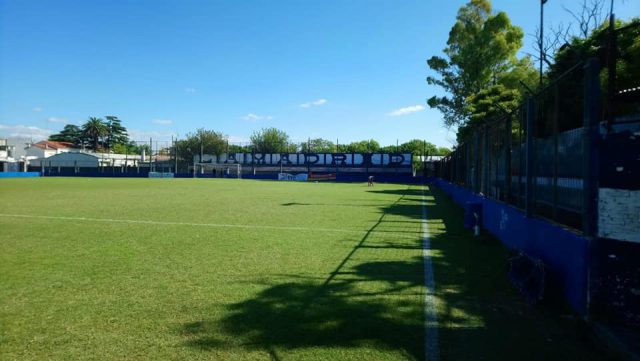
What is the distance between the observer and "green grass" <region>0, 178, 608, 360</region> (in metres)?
3.65

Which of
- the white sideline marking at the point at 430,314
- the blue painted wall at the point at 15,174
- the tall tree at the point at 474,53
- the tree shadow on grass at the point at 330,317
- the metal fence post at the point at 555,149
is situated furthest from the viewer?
the blue painted wall at the point at 15,174

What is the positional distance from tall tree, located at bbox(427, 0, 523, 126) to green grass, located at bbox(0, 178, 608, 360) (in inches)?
1100

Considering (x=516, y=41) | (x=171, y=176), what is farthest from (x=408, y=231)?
(x=171, y=176)

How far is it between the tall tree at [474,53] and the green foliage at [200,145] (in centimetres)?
6375

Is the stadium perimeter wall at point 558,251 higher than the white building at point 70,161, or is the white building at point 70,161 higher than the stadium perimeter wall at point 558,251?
the white building at point 70,161

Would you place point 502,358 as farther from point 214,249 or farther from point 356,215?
point 356,215

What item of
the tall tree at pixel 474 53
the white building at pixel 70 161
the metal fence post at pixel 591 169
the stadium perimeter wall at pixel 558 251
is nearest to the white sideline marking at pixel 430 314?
the stadium perimeter wall at pixel 558 251

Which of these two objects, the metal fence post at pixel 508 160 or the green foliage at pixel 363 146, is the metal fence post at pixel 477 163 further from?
the green foliage at pixel 363 146

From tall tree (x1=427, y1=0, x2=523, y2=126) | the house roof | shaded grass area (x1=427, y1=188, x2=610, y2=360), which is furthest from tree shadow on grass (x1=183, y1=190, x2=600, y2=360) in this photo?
the house roof

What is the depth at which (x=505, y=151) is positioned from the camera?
862cm

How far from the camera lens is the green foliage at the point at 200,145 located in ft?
304

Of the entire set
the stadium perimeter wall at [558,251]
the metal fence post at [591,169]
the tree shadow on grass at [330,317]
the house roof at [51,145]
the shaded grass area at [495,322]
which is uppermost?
the house roof at [51,145]

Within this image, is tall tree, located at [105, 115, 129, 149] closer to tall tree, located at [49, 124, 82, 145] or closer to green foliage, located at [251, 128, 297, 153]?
tall tree, located at [49, 124, 82, 145]

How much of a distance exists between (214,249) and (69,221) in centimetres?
623
